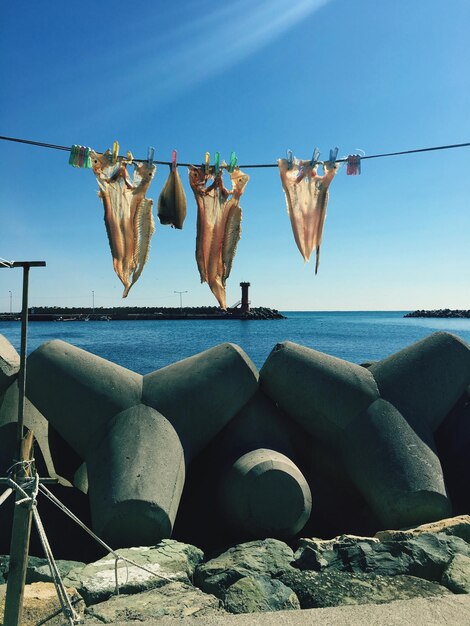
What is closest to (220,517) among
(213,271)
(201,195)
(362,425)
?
(362,425)

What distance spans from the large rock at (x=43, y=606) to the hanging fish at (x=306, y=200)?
14.0 feet

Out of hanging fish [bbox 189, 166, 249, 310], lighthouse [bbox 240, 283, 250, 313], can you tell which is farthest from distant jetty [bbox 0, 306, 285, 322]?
hanging fish [bbox 189, 166, 249, 310]

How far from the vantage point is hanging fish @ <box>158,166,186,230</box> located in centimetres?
574

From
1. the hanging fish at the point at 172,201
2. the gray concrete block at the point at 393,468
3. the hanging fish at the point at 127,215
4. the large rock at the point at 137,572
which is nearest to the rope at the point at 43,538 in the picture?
the large rock at the point at 137,572

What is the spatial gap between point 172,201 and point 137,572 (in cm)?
371

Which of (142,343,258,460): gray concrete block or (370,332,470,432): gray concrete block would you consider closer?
(142,343,258,460): gray concrete block

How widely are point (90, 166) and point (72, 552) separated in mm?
3666

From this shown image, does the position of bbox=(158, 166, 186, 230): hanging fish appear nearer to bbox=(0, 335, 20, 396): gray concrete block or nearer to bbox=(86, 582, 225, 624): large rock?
bbox=(0, 335, 20, 396): gray concrete block

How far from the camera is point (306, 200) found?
6148 millimetres

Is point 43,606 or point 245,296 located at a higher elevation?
point 245,296

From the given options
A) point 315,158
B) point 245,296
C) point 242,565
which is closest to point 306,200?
point 315,158

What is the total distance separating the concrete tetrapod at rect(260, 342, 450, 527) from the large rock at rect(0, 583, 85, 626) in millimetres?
2972

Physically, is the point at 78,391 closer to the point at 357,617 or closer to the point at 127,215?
the point at 127,215

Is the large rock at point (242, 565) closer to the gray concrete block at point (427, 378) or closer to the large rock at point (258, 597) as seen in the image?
the large rock at point (258, 597)
